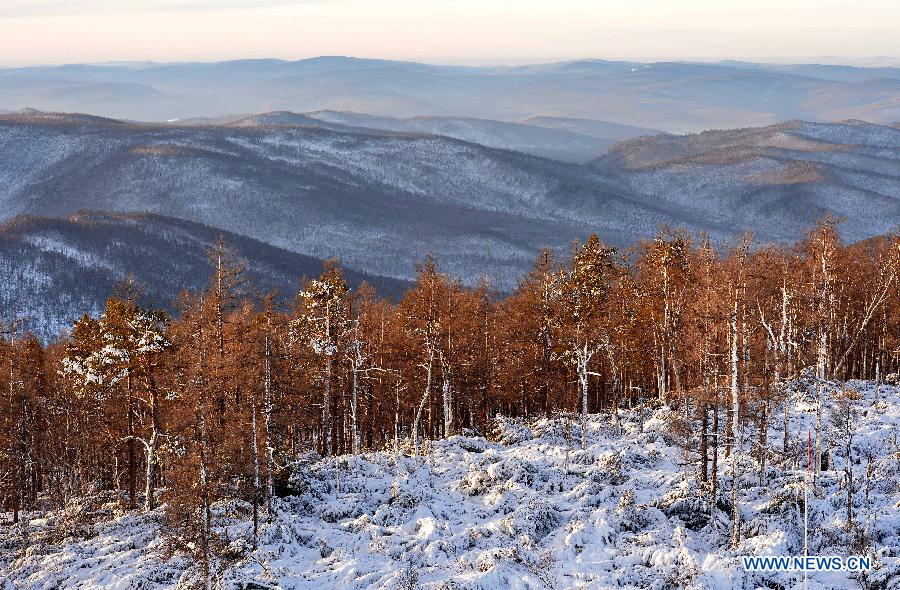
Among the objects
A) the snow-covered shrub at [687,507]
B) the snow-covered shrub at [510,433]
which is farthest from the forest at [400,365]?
the snow-covered shrub at [510,433]

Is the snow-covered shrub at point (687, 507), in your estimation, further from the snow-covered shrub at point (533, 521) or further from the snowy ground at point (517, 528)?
the snow-covered shrub at point (533, 521)

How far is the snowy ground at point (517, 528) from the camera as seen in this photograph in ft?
91.9

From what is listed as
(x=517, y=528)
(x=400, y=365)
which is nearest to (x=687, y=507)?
(x=517, y=528)

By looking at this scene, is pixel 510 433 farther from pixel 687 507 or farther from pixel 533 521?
pixel 687 507

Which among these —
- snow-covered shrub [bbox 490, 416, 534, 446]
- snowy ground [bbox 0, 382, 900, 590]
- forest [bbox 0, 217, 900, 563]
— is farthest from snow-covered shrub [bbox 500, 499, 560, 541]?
snow-covered shrub [bbox 490, 416, 534, 446]

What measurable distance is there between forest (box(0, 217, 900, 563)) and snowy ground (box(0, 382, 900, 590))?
4.29ft

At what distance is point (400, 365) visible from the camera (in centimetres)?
4966

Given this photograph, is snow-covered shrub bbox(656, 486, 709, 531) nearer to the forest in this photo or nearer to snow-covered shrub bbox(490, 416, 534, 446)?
the forest

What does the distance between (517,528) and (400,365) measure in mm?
19458

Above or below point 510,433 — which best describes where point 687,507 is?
above

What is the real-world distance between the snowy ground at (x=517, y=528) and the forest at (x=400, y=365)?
131 cm

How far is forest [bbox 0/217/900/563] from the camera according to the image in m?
34.6

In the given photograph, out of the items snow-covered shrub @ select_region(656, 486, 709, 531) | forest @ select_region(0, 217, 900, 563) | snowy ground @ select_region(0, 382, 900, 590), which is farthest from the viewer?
forest @ select_region(0, 217, 900, 563)

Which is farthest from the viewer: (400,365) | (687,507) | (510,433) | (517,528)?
(400,365)
